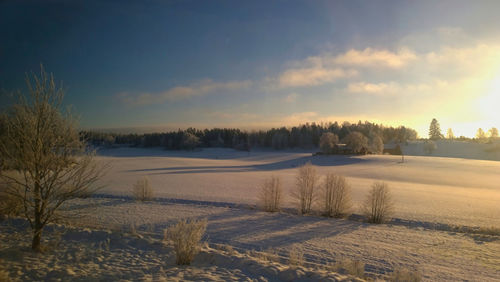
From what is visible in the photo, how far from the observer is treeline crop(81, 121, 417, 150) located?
97.4m

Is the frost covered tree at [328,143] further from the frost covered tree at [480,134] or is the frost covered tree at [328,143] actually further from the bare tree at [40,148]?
the frost covered tree at [480,134]

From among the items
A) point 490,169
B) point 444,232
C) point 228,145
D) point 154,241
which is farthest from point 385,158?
point 228,145

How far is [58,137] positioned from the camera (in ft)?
25.0

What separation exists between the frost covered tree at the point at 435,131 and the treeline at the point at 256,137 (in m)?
8.85

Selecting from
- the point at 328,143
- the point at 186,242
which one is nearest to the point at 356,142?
the point at 328,143

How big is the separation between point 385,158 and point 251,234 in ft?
169

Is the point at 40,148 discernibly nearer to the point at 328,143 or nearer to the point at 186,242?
the point at 186,242

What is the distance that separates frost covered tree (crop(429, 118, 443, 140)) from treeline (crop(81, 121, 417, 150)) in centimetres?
885

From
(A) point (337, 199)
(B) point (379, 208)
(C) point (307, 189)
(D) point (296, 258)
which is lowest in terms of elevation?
(D) point (296, 258)

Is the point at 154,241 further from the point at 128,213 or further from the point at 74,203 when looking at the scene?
the point at 74,203

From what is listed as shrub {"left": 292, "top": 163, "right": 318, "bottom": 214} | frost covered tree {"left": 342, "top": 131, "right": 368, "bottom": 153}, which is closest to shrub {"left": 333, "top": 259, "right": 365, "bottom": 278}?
shrub {"left": 292, "top": 163, "right": 318, "bottom": 214}

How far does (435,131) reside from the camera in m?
103

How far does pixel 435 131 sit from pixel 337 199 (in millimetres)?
112333

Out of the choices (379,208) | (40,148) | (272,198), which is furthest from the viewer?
(272,198)
